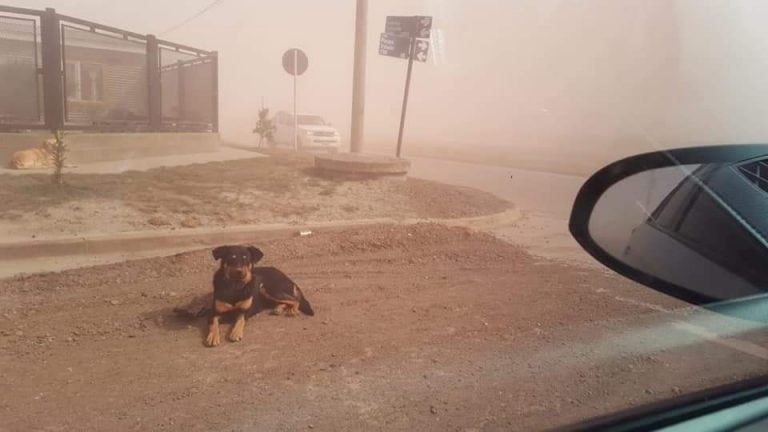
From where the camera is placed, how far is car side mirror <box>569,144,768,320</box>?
14.7ft

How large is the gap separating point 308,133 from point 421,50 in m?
0.98

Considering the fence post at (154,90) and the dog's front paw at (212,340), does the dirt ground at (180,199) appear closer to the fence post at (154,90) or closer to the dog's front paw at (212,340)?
the fence post at (154,90)

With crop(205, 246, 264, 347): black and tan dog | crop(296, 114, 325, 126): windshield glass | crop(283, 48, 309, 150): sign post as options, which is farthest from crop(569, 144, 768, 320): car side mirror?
crop(205, 246, 264, 347): black and tan dog

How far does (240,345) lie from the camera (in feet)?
11.0

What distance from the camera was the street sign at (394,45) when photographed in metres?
4.23

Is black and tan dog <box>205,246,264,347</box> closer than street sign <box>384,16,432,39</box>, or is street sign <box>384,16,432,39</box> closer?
black and tan dog <box>205,246,264,347</box>

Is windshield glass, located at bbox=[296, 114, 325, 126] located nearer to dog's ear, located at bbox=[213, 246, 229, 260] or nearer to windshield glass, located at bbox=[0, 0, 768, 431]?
windshield glass, located at bbox=[0, 0, 768, 431]

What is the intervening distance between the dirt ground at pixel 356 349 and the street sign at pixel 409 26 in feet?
4.26

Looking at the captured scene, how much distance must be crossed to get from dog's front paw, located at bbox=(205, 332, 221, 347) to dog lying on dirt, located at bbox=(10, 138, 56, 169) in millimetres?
1201

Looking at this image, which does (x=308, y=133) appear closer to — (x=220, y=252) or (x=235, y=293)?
(x=220, y=252)

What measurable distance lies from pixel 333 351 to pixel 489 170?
2.45m

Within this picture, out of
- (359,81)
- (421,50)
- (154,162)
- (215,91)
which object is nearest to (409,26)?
(421,50)

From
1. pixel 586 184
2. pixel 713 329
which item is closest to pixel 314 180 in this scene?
pixel 586 184

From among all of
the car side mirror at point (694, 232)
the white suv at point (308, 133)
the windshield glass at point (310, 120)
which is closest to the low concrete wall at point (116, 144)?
the white suv at point (308, 133)
